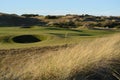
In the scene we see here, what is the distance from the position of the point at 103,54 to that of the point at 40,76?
8.27 feet

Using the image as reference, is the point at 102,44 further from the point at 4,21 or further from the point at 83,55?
the point at 4,21

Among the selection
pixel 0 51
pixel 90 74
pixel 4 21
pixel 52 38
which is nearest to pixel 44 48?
pixel 0 51

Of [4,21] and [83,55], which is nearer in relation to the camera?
[83,55]

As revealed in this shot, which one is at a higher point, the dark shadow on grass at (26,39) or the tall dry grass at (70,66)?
the tall dry grass at (70,66)

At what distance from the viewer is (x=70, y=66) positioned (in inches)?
343

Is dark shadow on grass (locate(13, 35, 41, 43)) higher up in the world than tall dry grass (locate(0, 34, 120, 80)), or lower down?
lower down

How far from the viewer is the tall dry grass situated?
8.34m

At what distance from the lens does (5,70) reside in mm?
8648

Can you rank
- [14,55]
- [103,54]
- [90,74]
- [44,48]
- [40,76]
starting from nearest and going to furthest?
[40,76]
[90,74]
[103,54]
[14,55]
[44,48]

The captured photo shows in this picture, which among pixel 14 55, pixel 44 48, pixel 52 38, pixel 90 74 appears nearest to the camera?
pixel 90 74

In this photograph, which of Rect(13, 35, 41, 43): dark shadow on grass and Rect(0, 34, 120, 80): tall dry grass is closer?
Rect(0, 34, 120, 80): tall dry grass

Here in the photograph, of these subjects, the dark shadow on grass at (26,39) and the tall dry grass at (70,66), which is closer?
the tall dry grass at (70,66)

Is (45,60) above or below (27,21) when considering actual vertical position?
above

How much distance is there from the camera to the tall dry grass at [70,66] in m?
8.34
